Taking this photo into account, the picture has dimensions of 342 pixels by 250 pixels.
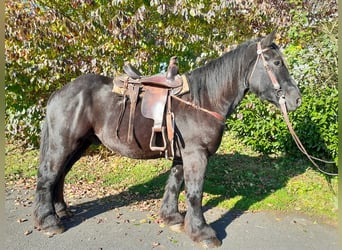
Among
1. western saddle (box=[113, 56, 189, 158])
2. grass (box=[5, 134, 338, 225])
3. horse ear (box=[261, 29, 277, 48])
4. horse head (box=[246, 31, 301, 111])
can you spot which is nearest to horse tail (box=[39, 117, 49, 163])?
western saddle (box=[113, 56, 189, 158])

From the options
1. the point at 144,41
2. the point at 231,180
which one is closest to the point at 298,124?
the point at 231,180

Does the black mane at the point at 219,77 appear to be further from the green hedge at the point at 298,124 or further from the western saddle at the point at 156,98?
the green hedge at the point at 298,124

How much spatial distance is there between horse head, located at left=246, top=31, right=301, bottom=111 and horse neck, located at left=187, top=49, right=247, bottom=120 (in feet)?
0.56

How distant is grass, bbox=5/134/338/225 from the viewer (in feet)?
14.5

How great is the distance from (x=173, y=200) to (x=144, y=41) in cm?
335

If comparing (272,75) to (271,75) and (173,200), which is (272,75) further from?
(173,200)

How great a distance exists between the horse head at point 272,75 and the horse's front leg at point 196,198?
101 cm

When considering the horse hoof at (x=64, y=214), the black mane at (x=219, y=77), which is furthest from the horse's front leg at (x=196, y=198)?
the horse hoof at (x=64, y=214)

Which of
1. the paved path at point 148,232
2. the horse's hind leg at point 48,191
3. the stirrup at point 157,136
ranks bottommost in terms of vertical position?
the paved path at point 148,232

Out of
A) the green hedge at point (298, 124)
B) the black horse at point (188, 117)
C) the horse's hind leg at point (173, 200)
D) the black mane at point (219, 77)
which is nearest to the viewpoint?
the black horse at point (188, 117)

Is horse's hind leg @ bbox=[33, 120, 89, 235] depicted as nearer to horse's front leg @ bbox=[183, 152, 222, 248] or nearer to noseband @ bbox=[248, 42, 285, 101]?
horse's front leg @ bbox=[183, 152, 222, 248]

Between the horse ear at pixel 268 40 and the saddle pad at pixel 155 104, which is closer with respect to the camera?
the horse ear at pixel 268 40

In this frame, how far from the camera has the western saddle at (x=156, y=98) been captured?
320 centimetres

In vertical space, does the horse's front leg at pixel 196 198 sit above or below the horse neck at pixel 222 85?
below
